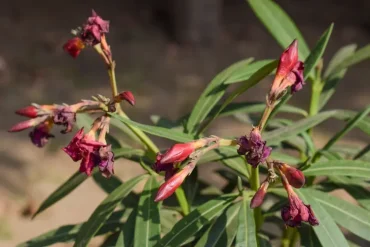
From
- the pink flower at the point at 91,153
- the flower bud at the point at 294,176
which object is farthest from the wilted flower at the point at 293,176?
the pink flower at the point at 91,153

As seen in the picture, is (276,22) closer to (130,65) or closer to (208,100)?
(208,100)

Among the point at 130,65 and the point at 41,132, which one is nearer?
the point at 41,132

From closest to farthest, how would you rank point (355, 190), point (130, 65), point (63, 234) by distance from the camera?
point (355, 190) → point (63, 234) → point (130, 65)

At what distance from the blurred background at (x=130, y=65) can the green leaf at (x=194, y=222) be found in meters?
1.65

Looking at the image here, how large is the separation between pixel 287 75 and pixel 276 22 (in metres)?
0.52

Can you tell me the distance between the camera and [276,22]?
1.35 meters

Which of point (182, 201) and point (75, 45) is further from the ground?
point (75, 45)

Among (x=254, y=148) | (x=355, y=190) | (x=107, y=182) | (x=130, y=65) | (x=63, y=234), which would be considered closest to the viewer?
(x=254, y=148)

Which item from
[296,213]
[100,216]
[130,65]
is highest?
[130,65]

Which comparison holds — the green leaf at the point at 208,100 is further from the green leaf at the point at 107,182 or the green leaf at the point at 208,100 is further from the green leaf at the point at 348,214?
the green leaf at the point at 107,182

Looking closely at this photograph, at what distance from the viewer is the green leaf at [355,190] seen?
3.68 feet

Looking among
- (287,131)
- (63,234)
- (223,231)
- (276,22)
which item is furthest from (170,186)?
(276,22)

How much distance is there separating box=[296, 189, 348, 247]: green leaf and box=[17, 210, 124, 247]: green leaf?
1.47ft

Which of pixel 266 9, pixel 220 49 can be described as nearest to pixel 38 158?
pixel 220 49
